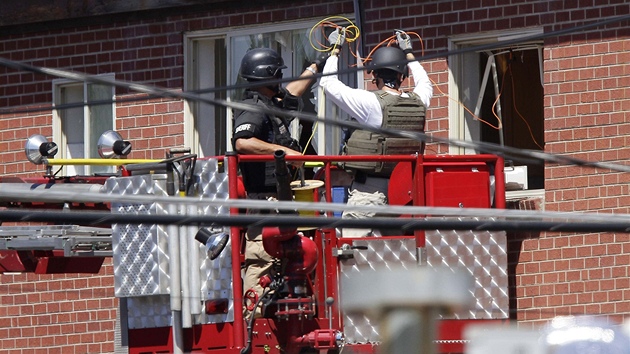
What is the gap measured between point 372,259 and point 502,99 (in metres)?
3.68

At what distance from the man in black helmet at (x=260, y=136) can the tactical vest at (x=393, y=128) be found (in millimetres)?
476

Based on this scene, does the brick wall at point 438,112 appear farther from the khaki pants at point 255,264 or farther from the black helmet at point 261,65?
the khaki pants at point 255,264

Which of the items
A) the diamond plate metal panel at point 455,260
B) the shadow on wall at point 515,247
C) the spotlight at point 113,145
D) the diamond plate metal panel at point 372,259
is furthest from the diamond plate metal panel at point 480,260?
the spotlight at point 113,145

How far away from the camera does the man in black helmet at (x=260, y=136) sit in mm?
9328

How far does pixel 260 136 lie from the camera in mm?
9797

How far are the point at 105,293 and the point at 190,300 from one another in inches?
166

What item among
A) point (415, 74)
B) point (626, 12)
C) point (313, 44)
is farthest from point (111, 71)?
point (626, 12)

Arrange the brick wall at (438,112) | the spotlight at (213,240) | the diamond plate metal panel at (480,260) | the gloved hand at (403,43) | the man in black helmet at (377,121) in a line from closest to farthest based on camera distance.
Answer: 1. the spotlight at (213,240)
2. the diamond plate metal panel at (480,260)
3. the man in black helmet at (377,121)
4. the gloved hand at (403,43)
5. the brick wall at (438,112)

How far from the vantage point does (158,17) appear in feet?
44.0

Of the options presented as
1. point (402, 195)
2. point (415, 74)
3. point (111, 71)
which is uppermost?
point (111, 71)

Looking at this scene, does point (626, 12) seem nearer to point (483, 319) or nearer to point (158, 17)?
point (483, 319)

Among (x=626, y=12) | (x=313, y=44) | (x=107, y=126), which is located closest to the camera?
(x=626, y=12)

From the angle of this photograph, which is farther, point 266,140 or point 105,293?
point 105,293

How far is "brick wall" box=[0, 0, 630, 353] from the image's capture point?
1133cm
